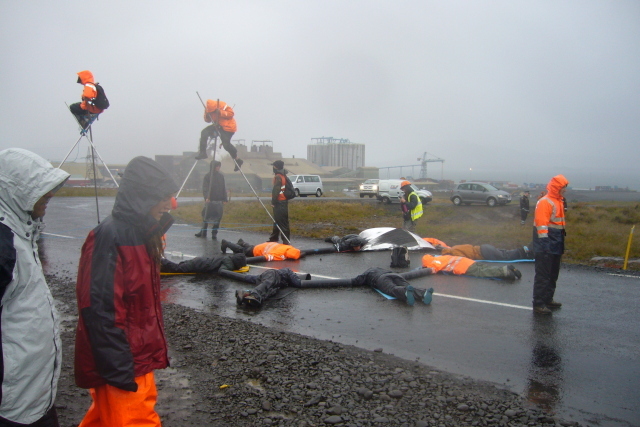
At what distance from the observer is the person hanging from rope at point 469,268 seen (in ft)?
28.6

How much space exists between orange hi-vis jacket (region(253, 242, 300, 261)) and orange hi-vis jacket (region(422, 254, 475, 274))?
291 centimetres

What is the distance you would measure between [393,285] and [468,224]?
1448 centimetres

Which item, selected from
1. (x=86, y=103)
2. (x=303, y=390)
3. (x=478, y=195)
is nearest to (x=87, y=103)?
(x=86, y=103)

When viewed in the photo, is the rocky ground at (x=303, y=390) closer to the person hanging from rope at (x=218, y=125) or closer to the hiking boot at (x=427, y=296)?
the hiking boot at (x=427, y=296)

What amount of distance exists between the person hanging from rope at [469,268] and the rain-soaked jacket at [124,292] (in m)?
7.11

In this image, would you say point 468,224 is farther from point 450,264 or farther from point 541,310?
point 541,310

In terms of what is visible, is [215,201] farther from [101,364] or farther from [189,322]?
[101,364]

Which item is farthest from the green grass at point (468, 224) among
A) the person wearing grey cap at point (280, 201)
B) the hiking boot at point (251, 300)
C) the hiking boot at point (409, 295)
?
the hiking boot at point (251, 300)

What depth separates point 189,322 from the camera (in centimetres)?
603

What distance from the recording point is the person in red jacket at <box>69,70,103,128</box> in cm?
921

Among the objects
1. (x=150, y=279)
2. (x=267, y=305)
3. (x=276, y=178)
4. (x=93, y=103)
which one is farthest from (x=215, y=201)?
(x=150, y=279)

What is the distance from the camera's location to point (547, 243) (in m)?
6.81

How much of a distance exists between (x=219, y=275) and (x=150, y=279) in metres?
6.23

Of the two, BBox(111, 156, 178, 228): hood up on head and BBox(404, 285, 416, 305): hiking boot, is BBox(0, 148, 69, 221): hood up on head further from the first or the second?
BBox(404, 285, 416, 305): hiking boot
